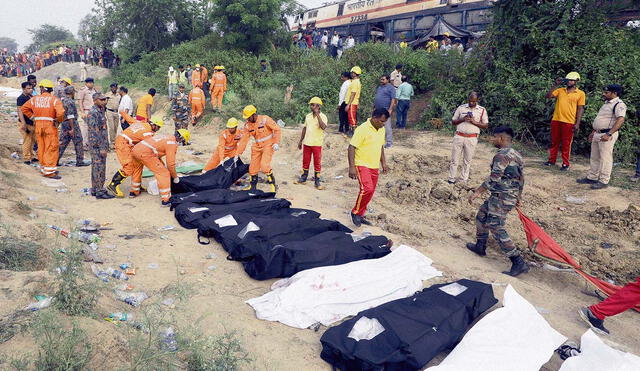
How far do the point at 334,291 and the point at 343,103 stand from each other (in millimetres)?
7049

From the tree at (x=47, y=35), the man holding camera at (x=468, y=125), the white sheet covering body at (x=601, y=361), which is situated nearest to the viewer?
the white sheet covering body at (x=601, y=361)

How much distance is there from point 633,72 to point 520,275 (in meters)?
7.17

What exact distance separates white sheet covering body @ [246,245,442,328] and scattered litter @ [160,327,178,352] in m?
0.74

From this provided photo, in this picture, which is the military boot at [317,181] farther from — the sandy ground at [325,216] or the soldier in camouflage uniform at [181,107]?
the soldier in camouflage uniform at [181,107]

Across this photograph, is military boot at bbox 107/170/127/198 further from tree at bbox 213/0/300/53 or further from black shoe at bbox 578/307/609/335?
tree at bbox 213/0/300/53

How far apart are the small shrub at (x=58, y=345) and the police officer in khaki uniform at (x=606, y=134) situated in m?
7.69

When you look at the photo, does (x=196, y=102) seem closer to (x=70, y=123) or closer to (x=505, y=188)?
(x=70, y=123)

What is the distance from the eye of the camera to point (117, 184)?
709cm

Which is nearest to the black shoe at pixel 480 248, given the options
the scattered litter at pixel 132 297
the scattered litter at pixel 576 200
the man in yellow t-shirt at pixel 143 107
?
the scattered litter at pixel 576 200

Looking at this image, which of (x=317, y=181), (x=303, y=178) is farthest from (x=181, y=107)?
(x=317, y=181)

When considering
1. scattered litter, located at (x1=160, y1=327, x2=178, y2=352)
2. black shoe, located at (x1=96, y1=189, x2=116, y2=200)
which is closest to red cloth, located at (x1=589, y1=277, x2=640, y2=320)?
scattered litter, located at (x1=160, y1=327, x2=178, y2=352)

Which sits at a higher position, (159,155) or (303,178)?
(159,155)

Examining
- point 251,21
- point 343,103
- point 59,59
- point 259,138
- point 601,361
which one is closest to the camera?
point 601,361

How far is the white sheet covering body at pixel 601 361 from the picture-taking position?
300 cm
